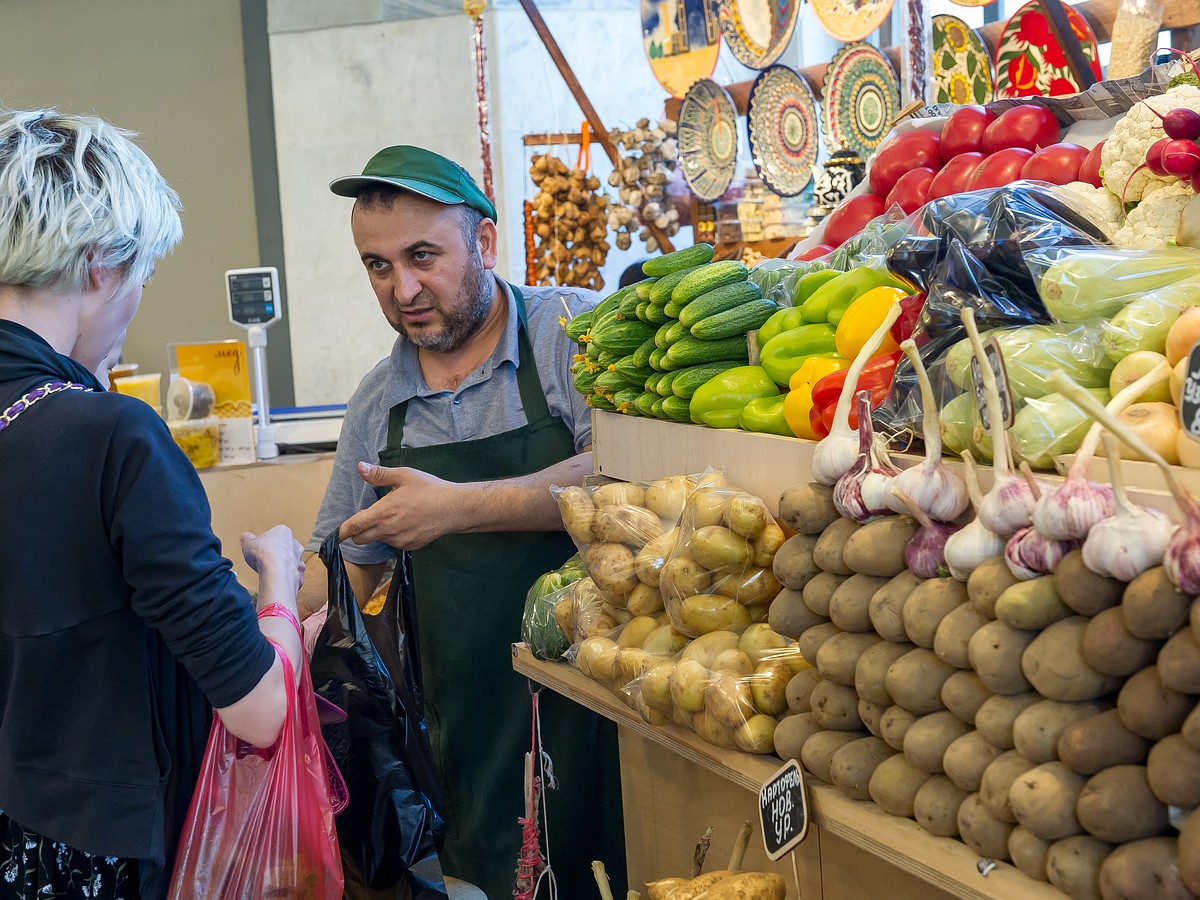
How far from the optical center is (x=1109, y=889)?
2.99ft

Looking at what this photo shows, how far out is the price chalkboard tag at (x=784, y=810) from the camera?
3.96 ft

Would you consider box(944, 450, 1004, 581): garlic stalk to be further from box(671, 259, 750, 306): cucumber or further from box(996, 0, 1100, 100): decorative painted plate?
box(996, 0, 1100, 100): decorative painted plate

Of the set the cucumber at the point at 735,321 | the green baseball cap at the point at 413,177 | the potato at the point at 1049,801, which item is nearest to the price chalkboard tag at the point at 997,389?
the potato at the point at 1049,801

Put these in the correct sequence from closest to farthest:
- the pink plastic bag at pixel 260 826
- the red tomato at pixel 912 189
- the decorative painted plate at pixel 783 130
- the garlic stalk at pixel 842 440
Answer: the garlic stalk at pixel 842 440
the pink plastic bag at pixel 260 826
the red tomato at pixel 912 189
the decorative painted plate at pixel 783 130

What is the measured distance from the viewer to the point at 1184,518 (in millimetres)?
906

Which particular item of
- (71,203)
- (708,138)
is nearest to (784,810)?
(71,203)

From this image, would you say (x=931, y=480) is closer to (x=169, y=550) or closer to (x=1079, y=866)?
(x=1079, y=866)

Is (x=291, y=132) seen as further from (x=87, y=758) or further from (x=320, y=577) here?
(x=87, y=758)

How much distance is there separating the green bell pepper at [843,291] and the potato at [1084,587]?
Result: 715 millimetres

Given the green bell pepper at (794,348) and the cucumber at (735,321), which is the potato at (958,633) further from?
the cucumber at (735,321)

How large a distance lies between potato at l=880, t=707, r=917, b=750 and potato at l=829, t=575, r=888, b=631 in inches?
4.0

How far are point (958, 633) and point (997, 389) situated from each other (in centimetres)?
24

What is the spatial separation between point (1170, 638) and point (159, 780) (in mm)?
1223

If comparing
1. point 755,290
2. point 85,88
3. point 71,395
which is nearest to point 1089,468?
point 755,290
